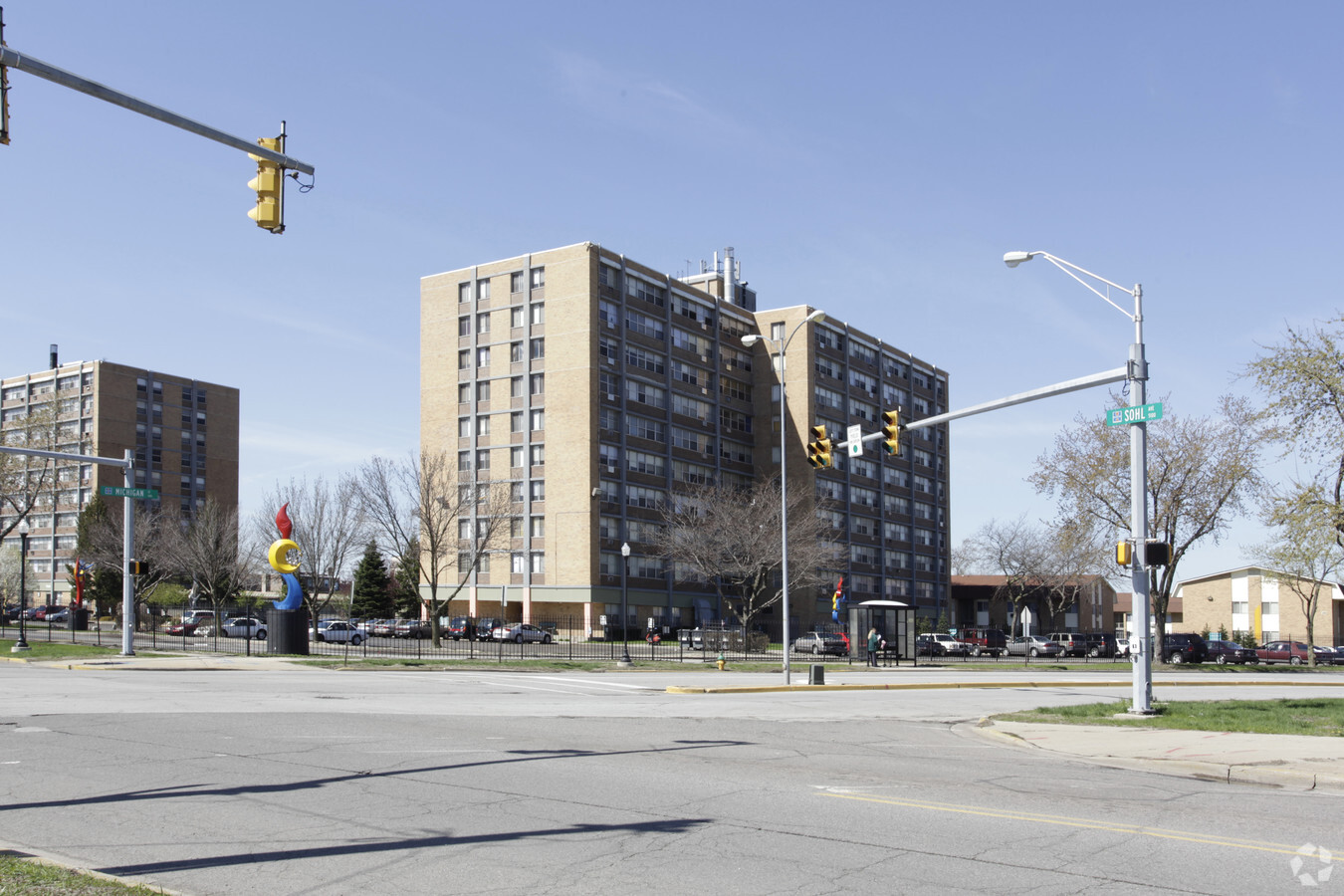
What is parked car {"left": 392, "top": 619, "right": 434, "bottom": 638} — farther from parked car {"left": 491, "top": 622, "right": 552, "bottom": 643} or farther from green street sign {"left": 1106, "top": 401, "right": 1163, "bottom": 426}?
green street sign {"left": 1106, "top": 401, "right": 1163, "bottom": 426}

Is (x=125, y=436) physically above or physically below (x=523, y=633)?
above

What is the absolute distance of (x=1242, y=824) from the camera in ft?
31.2

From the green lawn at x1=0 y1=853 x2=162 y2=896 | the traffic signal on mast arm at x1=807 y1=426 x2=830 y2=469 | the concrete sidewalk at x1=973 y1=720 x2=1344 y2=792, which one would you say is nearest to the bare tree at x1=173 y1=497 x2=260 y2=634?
the traffic signal on mast arm at x1=807 y1=426 x2=830 y2=469

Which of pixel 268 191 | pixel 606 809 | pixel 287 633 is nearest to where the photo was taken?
pixel 606 809

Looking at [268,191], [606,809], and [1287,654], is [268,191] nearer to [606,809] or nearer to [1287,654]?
[606,809]

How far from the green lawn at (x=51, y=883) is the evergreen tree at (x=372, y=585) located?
292 ft

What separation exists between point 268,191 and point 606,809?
702 centimetres

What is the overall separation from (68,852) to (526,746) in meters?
7.21

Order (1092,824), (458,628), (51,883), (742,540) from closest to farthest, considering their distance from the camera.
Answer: (51,883) → (1092,824) → (742,540) → (458,628)

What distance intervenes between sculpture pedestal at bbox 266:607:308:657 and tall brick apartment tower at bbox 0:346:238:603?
76049mm

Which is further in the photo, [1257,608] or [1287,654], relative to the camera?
[1257,608]

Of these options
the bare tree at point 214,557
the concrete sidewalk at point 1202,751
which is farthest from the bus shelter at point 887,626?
the bare tree at point 214,557

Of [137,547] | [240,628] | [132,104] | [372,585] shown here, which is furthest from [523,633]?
[132,104]

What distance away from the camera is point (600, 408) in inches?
3061
